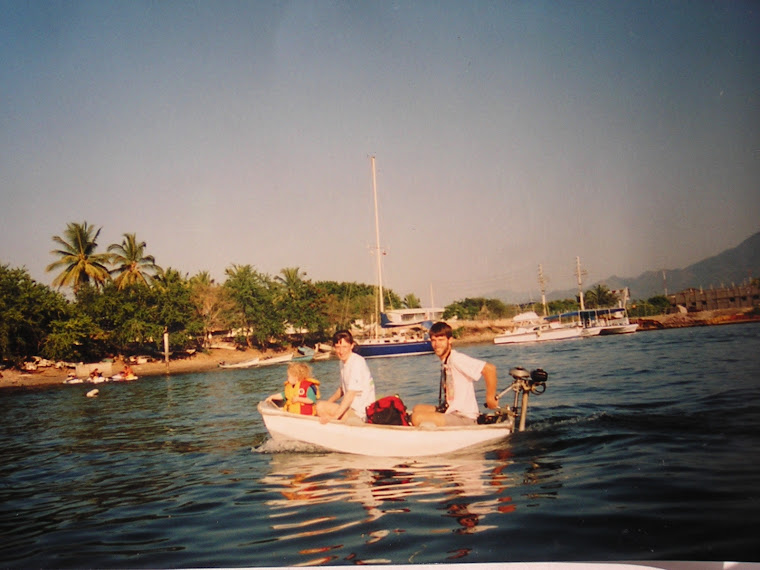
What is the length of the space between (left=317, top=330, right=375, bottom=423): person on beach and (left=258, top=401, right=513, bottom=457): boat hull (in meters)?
0.16

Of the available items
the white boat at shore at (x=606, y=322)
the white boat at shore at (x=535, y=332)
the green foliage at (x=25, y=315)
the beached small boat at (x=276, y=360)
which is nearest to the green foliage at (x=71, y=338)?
the green foliage at (x=25, y=315)

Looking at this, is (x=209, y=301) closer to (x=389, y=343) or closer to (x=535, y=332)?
(x=389, y=343)

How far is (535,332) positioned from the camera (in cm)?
3108

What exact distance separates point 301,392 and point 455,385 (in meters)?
1.71

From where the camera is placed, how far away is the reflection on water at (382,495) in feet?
10.5

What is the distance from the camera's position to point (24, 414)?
11242 millimetres

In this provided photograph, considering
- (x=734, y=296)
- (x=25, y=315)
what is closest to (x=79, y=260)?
(x=25, y=315)

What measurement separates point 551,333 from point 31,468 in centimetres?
2975

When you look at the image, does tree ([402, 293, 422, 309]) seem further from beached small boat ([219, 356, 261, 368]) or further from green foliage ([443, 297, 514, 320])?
beached small boat ([219, 356, 261, 368])

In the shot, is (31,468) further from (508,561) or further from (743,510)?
(743,510)

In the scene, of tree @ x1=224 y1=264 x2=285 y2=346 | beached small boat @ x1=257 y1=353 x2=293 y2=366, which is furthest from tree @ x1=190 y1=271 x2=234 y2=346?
beached small boat @ x1=257 y1=353 x2=293 y2=366

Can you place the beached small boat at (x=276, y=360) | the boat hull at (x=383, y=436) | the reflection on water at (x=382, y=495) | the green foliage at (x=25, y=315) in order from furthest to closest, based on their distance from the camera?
the green foliage at (x=25, y=315)
the beached small boat at (x=276, y=360)
the boat hull at (x=383, y=436)
the reflection on water at (x=382, y=495)

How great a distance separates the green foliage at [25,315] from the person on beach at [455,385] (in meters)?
11.3

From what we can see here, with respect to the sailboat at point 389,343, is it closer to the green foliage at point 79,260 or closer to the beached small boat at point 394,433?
the green foliage at point 79,260
